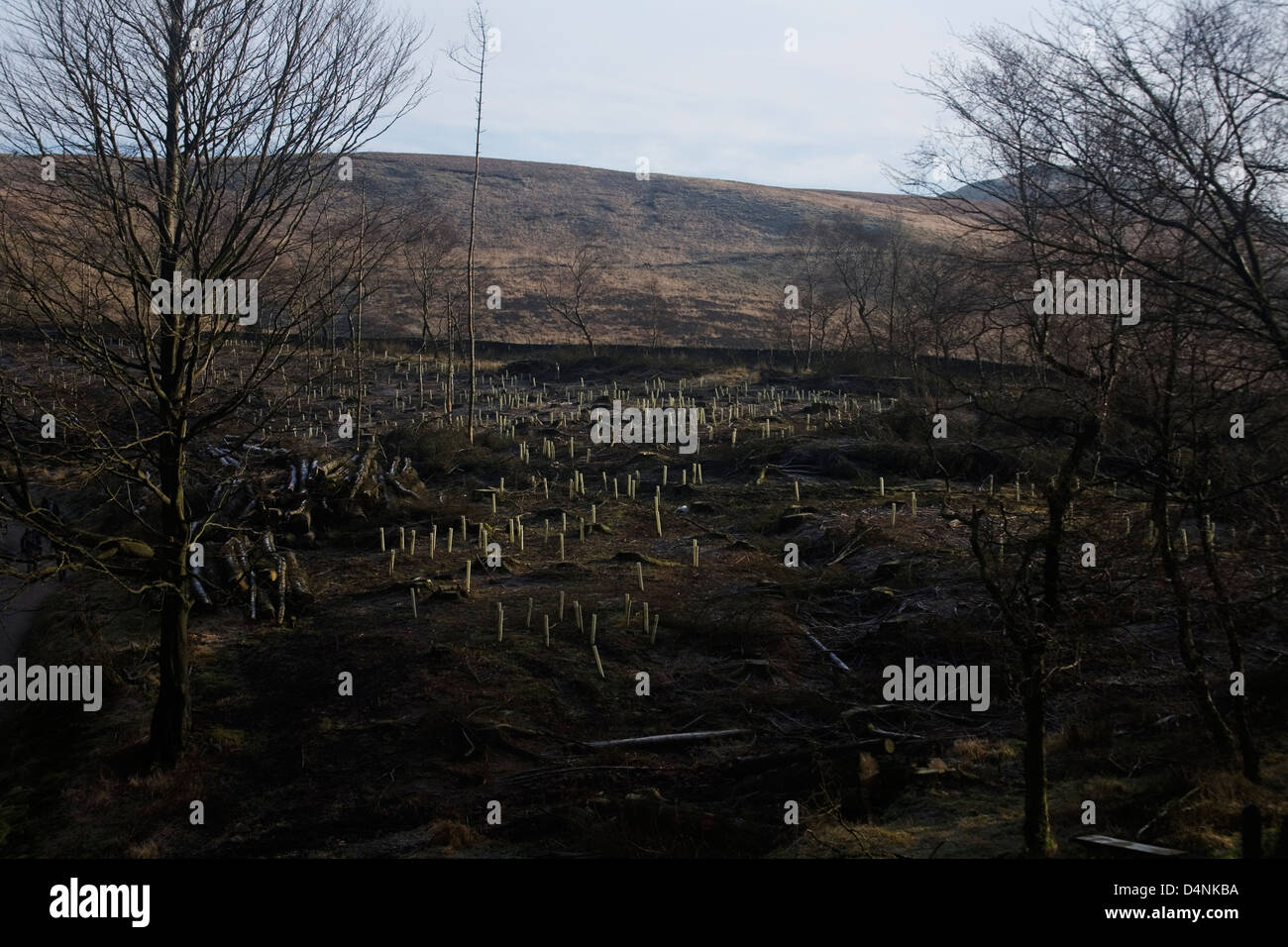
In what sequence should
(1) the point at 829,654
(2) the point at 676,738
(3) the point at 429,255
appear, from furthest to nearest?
(3) the point at 429,255
(1) the point at 829,654
(2) the point at 676,738

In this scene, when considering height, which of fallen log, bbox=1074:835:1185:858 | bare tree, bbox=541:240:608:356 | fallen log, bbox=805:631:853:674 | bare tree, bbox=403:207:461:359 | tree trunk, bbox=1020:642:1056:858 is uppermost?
bare tree, bbox=541:240:608:356

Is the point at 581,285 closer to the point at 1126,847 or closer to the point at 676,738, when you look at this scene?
the point at 676,738

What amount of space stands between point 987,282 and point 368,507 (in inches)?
535

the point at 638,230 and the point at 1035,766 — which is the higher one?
the point at 638,230

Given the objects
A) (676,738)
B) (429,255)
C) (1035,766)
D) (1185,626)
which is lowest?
(676,738)

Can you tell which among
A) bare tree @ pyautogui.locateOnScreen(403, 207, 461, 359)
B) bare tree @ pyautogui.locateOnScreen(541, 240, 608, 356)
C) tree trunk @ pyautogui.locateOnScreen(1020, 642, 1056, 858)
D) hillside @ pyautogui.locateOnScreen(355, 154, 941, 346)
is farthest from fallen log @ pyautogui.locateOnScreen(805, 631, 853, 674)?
bare tree @ pyautogui.locateOnScreen(541, 240, 608, 356)

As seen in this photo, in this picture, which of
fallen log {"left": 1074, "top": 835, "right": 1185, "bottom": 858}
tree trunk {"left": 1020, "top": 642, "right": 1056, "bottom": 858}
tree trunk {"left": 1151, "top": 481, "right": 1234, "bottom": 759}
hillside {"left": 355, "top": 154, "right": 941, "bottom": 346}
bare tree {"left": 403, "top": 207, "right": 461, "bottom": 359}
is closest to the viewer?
fallen log {"left": 1074, "top": 835, "right": 1185, "bottom": 858}

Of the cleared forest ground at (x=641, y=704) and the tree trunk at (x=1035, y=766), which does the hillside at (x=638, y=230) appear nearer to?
the cleared forest ground at (x=641, y=704)

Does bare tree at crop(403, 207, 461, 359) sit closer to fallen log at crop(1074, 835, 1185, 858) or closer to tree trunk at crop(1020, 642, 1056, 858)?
tree trunk at crop(1020, 642, 1056, 858)

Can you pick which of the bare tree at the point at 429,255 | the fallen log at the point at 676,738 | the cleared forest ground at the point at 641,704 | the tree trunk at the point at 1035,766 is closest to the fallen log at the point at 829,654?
the cleared forest ground at the point at 641,704

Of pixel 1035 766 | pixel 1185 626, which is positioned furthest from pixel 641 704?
pixel 1185 626
